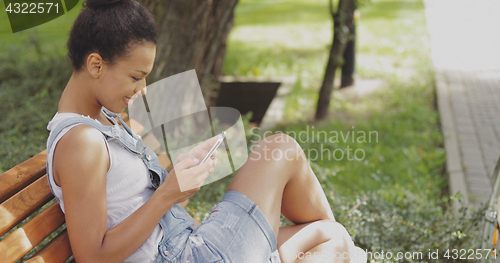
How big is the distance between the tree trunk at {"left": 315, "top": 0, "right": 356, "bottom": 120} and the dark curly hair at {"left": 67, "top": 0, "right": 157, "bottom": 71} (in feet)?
11.9

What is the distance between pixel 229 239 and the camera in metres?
1.66

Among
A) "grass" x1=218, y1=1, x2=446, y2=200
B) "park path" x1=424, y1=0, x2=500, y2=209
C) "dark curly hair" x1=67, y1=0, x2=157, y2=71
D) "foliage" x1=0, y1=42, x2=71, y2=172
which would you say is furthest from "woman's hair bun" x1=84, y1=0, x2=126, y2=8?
"park path" x1=424, y1=0, x2=500, y2=209

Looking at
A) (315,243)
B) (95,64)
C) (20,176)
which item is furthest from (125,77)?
(315,243)

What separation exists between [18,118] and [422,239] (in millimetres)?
3011

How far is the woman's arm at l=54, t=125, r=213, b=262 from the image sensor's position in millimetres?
1389

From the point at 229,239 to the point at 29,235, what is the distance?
69cm

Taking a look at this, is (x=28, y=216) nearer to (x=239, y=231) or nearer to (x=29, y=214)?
(x=29, y=214)

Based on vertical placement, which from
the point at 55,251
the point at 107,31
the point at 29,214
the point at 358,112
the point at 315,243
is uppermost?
the point at 107,31

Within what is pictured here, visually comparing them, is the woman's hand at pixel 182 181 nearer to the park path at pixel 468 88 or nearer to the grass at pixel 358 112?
the grass at pixel 358 112

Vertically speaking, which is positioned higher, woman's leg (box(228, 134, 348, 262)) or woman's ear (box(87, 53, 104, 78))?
woman's ear (box(87, 53, 104, 78))

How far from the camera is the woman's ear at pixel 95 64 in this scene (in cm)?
150

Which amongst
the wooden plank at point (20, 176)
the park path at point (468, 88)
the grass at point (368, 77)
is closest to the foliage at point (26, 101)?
the wooden plank at point (20, 176)

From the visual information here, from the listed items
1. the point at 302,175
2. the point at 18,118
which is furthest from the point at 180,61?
the point at 302,175

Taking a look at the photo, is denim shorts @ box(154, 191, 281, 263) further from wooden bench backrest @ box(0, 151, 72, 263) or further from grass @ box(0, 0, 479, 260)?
grass @ box(0, 0, 479, 260)
